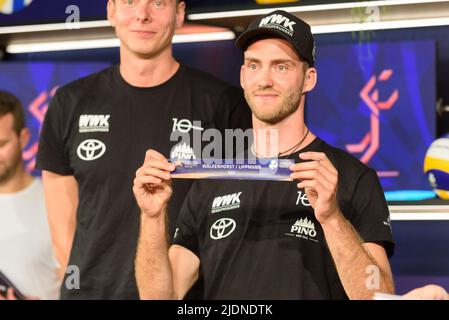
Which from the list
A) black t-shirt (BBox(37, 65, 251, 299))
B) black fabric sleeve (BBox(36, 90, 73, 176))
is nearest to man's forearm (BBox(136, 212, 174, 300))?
black t-shirt (BBox(37, 65, 251, 299))

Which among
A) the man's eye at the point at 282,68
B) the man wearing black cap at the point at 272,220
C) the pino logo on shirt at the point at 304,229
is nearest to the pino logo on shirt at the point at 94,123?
the man wearing black cap at the point at 272,220

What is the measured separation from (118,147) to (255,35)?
2.21ft

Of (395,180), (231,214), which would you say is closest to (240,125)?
(231,214)

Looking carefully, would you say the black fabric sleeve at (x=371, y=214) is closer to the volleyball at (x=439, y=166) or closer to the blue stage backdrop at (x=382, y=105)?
the volleyball at (x=439, y=166)

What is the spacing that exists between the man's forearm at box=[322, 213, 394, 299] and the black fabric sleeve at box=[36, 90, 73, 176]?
43.2 inches

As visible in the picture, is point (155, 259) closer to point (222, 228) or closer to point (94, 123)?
point (222, 228)

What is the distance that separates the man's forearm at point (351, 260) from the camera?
299cm

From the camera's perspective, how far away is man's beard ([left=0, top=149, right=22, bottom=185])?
12.7 feet

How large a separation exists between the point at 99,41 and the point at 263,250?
4.20ft

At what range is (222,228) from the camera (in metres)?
3.21

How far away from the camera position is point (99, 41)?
395cm

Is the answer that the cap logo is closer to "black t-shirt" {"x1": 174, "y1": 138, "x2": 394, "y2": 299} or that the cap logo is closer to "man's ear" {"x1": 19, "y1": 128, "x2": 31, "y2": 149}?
"black t-shirt" {"x1": 174, "y1": 138, "x2": 394, "y2": 299}

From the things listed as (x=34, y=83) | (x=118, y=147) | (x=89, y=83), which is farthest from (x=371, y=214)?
(x=34, y=83)

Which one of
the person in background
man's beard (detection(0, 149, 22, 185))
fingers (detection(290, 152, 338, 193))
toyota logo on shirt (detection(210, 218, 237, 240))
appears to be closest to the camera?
fingers (detection(290, 152, 338, 193))
